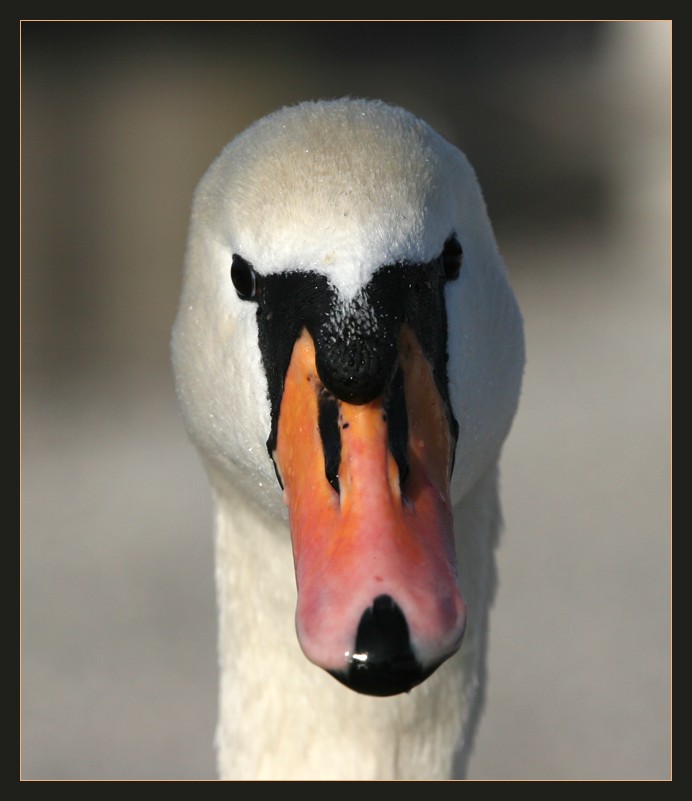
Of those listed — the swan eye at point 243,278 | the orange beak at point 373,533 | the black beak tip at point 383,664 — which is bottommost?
the black beak tip at point 383,664

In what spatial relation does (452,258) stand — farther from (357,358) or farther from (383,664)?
(383,664)

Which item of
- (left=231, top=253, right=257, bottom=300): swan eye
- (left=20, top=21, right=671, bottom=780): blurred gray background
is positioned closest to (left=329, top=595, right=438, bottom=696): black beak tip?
(left=231, top=253, right=257, bottom=300): swan eye

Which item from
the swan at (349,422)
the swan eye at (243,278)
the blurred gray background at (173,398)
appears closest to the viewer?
the swan at (349,422)

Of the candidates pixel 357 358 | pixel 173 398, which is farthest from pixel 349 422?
pixel 173 398

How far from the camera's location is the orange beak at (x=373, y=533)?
1349mm

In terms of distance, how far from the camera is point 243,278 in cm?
179

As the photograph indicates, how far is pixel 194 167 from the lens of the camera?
858cm

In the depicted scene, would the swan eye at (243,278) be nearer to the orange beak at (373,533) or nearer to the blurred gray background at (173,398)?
the orange beak at (373,533)

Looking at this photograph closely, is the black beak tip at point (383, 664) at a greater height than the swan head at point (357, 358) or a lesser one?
lesser

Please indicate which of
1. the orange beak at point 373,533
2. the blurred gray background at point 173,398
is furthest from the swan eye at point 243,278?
the blurred gray background at point 173,398

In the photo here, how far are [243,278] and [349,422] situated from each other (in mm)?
385

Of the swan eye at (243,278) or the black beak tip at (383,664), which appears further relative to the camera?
the swan eye at (243,278)

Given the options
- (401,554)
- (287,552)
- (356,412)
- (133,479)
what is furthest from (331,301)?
(133,479)

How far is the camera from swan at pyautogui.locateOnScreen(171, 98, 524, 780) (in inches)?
56.8
